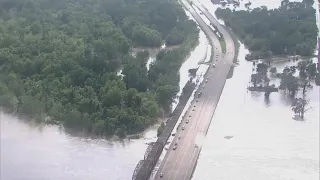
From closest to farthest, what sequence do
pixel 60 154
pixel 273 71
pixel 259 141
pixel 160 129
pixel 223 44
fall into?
pixel 60 154
pixel 259 141
pixel 160 129
pixel 273 71
pixel 223 44

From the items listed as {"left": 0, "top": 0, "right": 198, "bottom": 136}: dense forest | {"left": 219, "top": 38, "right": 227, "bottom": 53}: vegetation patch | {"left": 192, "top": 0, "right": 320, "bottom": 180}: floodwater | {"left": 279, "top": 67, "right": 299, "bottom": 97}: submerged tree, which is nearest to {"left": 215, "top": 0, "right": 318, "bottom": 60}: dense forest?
{"left": 219, "top": 38, "right": 227, "bottom": 53}: vegetation patch

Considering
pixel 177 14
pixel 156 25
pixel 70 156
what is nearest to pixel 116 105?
pixel 70 156

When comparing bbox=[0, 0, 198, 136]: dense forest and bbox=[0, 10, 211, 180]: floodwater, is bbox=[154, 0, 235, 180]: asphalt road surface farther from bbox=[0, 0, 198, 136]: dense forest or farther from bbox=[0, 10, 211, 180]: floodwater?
bbox=[0, 0, 198, 136]: dense forest

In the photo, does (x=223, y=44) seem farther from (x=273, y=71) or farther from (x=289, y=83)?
(x=289, y=83)

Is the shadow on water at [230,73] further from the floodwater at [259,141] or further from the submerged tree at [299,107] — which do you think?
the submerged tree at [299,107]

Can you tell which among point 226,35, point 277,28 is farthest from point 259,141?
point 226,35

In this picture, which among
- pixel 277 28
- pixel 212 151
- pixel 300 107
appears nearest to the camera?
pixel 212 151

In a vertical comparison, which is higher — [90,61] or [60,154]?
[90,61]
